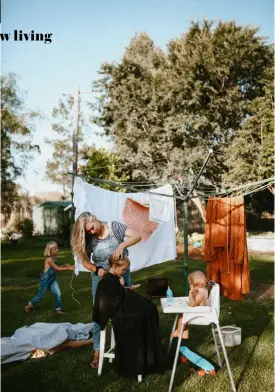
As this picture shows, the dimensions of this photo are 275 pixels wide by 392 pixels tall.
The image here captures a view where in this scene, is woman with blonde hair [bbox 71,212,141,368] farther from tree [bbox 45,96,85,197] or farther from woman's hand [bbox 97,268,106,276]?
tree [bbox 45,96,85,197]

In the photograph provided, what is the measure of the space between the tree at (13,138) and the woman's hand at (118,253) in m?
13.5

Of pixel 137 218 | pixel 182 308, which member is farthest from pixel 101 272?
pixel 137 218

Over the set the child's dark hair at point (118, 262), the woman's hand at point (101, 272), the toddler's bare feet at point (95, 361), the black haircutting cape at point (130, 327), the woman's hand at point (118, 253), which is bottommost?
the toddler's bare feet at point (95, 361)

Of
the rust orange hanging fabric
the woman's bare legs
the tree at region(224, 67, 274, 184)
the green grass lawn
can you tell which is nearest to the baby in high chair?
the green grass lawn

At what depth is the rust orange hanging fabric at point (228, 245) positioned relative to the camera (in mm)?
5715

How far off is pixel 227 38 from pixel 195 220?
1019 cm

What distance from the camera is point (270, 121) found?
15117mm

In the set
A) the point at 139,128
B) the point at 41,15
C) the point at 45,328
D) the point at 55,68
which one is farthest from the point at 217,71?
the point at 45,328

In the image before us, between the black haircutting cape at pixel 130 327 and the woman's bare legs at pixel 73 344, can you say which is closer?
the black haircutting cape at pixel 130 327

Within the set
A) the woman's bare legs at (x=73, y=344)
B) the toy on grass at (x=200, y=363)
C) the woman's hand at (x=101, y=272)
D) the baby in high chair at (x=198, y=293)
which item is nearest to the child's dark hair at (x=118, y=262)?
the woman's hand at (x=101, y=272)

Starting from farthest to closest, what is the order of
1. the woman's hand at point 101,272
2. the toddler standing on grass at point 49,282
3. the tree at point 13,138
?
the tree at point 13,138 < the toddler standing on grass at point 49,282 < the woman's hand at point 101,272

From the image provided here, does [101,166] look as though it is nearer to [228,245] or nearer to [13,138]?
[13,138]

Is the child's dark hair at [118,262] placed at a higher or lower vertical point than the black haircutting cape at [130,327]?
higher

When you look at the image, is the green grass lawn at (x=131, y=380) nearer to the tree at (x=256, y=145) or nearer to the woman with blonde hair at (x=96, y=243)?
the woman with blonde hair at (x=96, y=243)
